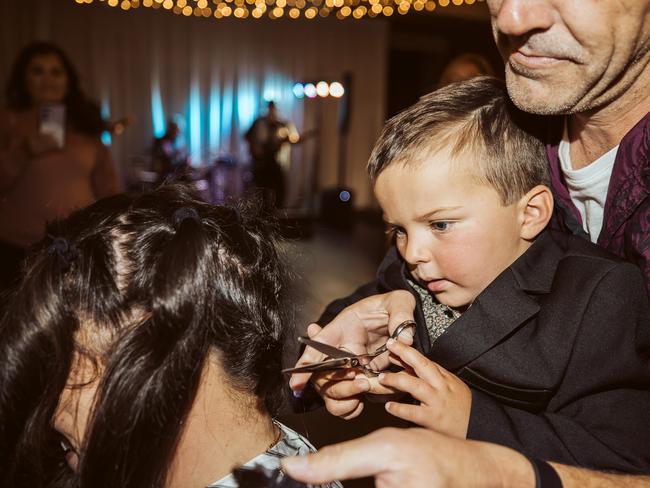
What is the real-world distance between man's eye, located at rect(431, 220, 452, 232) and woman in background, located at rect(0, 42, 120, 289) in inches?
73.6

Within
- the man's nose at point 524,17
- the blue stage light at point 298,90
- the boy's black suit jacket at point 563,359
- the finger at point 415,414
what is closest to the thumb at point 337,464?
the finger at point 415,414

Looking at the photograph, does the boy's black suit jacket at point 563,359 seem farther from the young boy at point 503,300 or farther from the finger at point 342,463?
the finger at point 342,463

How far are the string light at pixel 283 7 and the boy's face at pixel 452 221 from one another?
6.79 metres

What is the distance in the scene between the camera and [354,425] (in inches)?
59.1

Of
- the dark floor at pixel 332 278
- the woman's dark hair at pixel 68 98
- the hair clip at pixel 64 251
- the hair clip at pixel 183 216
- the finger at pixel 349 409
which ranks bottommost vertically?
the dark floor at pixel 332 278

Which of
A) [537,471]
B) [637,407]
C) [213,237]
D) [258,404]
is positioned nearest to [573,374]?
[637,407]

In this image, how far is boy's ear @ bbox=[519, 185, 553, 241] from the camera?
4.09 ft

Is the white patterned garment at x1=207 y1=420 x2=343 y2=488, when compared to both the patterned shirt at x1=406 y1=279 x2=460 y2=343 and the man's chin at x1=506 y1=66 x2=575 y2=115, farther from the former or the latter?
the man's chin at x1=506 y1=66 x2=575 y2=115

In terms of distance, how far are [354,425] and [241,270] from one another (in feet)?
2.01

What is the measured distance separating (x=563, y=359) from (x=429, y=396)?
280 mm

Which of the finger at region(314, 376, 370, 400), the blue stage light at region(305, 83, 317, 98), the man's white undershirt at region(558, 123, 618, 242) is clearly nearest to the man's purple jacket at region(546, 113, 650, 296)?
the man's white undershirt at region(558, 123, 618, 242)

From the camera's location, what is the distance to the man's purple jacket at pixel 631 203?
1.09 m

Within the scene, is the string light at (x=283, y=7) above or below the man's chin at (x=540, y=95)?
above

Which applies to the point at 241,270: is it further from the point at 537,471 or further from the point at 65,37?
the point at 65,37
